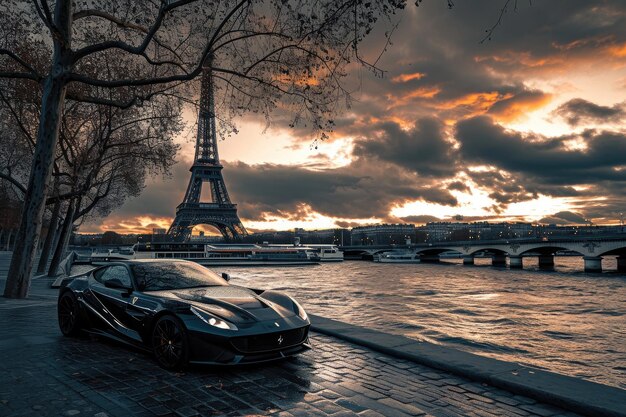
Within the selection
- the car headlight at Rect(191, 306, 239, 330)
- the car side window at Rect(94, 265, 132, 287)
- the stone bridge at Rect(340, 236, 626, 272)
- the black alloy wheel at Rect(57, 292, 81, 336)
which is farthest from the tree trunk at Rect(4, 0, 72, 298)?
the stone bridge at Rect(340, 236, 626, 272)

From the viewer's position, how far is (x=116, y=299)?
6469 millimetres

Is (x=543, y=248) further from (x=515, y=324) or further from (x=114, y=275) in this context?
(x=114, y=275)

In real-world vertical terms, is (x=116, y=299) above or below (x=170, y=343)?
above

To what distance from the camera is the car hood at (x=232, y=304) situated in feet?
17.9

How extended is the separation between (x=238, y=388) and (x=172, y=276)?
232cm

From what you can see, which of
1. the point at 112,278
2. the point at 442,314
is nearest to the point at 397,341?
the point at 112,278

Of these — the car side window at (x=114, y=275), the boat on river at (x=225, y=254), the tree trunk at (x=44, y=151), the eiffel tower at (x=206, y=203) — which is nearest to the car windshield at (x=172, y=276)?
the car side window at (x=114, y=275)

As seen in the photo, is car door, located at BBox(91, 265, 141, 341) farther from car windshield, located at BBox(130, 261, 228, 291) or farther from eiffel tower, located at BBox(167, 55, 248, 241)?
eiffel tower, located at BBox(167, 55, 248, 241)

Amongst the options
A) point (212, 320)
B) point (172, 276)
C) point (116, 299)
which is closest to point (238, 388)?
point (212, 320)

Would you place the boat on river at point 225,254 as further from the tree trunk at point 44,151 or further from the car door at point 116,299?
the car door at point 116,299

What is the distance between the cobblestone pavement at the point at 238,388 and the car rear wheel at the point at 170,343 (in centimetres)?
13

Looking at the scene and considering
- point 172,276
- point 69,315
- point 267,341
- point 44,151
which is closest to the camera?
point 267,341

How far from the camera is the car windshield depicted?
635cm

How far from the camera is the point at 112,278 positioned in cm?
683
